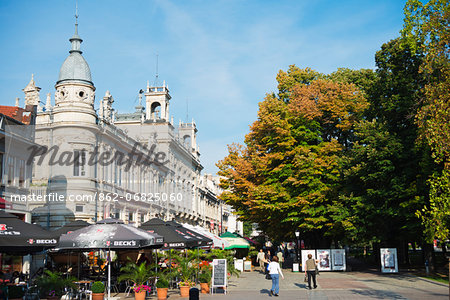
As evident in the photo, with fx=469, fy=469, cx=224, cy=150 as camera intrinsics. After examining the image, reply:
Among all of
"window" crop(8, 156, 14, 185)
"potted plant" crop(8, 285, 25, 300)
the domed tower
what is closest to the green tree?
"potted plant" crop(8, 285, 25, 300)

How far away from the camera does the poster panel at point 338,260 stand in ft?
104

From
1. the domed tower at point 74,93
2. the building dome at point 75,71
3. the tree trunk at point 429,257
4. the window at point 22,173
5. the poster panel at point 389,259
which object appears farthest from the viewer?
the building dome at point 75,71

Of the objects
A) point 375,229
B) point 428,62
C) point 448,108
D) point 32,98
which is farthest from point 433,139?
point 32,98

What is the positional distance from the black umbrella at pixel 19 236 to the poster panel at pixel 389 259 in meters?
21.1

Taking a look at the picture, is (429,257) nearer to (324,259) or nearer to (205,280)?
(324,259)

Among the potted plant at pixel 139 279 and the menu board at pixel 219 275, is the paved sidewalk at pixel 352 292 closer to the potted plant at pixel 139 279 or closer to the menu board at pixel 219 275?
the menu board at pixel 219 275

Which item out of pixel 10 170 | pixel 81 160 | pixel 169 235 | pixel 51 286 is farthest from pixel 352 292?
pixel 81 160

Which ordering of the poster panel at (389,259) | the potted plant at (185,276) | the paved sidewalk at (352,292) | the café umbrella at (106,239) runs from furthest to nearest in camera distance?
the poster panel at (389,259)
the potted plant at (185,276)
the paved sidewalk at (352,292)
the café umbrella at (106,239)

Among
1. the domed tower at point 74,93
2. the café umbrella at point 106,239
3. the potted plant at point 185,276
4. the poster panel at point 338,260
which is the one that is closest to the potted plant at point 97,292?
the café umbrella at point 106,239

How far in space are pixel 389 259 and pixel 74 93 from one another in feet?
76.5

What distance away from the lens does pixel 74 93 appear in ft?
106

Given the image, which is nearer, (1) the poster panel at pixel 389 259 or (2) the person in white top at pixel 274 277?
(2) the person in white top at pixel 274 277

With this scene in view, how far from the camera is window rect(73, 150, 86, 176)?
3209 centimetres

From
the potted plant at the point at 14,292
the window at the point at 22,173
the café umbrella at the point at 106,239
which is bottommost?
the potted plant at the point at 14,292
